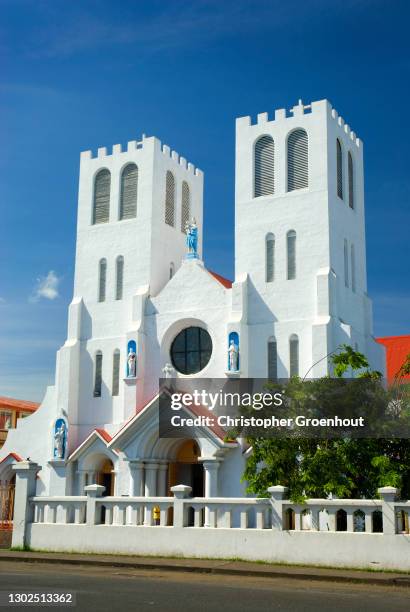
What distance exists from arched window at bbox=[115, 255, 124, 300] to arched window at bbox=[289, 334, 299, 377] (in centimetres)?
805

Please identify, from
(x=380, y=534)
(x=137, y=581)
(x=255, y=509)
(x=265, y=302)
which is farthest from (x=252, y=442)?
(x=265, y=302)

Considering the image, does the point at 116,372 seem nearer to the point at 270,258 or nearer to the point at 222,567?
the point at 270,258

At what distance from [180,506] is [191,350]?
487 inches

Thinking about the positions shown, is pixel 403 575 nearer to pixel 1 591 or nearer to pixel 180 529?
pixel 180 529

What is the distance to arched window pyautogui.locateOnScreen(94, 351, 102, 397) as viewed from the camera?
103ft

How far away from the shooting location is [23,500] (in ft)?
65.3

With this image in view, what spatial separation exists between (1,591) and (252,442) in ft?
27.7

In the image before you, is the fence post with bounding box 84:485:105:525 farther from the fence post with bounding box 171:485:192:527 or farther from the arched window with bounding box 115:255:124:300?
the arched window with bounding box 115:255:124:300

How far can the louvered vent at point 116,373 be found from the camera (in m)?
→ 30.7

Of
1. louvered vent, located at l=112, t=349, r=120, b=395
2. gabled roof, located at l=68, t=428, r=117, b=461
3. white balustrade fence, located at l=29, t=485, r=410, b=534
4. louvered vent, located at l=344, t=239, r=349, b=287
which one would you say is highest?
louvered vent, located at l=344, t=239, r=349, b=287

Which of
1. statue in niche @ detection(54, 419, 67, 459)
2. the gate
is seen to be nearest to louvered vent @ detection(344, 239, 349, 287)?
statue in niche @ detection(54, 419, 67, 459)

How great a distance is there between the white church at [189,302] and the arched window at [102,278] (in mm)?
61

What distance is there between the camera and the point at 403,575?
14.4m

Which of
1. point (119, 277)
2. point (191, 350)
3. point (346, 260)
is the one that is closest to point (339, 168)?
point (346, 260)
